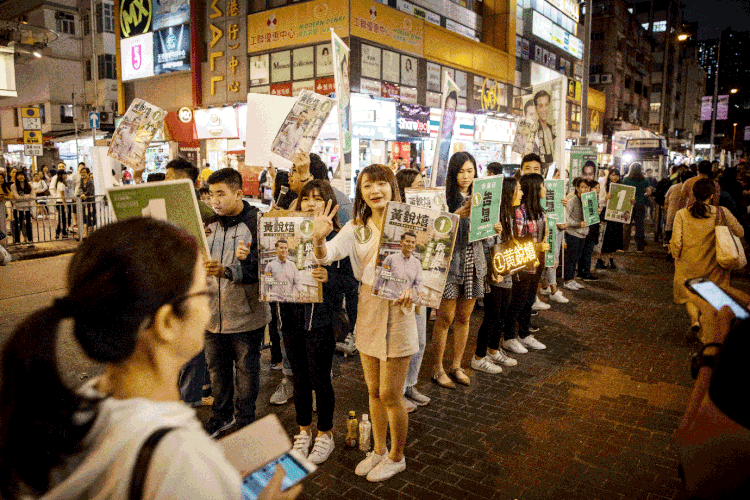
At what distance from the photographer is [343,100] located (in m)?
6.24

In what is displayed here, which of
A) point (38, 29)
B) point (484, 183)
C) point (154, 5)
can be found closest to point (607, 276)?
point (484, 183)

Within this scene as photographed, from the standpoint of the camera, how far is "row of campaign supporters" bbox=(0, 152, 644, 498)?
3.62 feet

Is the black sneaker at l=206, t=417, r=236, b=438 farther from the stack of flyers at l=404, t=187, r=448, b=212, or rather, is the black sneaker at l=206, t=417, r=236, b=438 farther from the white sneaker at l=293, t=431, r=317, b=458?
the stack of flyers at l=404, t=187, r=448, b=212

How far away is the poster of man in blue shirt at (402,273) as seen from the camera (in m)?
3.35

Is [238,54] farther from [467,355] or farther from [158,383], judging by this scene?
[158,383]

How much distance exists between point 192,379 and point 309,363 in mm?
1330

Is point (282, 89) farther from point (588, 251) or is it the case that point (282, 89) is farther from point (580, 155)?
point (588, 251)

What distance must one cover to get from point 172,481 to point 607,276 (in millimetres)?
11560

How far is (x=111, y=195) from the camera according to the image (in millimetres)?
3182

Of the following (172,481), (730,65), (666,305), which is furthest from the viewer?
(730,65)

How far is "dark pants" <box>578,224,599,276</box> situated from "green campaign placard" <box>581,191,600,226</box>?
1002 millimetres

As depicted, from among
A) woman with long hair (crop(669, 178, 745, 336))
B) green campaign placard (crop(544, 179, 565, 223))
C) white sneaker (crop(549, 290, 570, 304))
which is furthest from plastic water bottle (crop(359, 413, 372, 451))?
white sneaker (crop(549, 290, 570, 304))

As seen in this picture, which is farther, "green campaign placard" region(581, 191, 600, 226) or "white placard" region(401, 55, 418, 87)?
"white placard" region(401, 55, 418, 87)

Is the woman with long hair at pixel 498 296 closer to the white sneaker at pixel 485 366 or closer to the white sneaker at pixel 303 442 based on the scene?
the white sneaker at pixel 485 366
